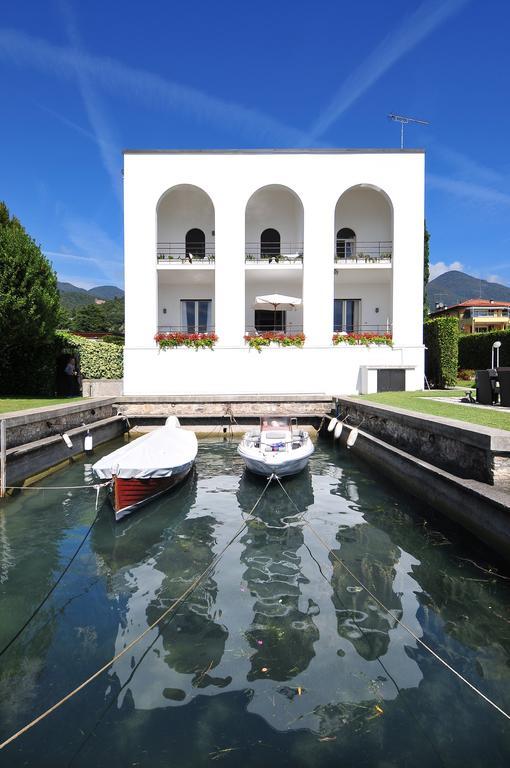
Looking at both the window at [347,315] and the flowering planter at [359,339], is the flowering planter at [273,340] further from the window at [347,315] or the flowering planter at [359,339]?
the window at [347,315]

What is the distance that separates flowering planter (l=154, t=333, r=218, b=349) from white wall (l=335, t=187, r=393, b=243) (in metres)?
9.76

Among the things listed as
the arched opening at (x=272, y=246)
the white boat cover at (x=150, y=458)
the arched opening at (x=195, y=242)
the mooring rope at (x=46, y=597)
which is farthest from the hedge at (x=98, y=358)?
the mooring rope at (x=46, y=597)

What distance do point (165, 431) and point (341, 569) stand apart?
7.23m

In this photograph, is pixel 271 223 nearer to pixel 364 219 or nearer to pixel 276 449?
pixel 364 219

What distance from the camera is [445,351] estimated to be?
22484 millimetres

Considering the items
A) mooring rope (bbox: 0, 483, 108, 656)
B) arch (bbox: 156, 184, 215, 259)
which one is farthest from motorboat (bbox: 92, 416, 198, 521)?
arch (bbox: 156, 184, 215, 259)

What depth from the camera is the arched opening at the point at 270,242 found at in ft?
78.8

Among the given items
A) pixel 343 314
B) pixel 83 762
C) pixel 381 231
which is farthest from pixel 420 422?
pixel 381 231

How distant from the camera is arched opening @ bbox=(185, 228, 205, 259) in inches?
940

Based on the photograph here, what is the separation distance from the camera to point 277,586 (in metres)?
5.82

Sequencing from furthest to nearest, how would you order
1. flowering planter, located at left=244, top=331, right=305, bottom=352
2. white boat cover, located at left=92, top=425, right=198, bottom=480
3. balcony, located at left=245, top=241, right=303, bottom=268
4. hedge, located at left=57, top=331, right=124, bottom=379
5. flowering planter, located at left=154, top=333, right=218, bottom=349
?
1. hedge, located at left=57, top=331, right=124, bottom=379
2. balcony, located at left=245, top=241, right=303, bottom=268
3. flowering planter, located at left=244, top=331, right=305, bottom=352
4. flowering planter, located at left=154, top=333, right=218, bottom=349
5. white boat cover, located at left=92, top=425, right=198, bottom=480

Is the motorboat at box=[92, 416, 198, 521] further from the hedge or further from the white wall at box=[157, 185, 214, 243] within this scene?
the white wall at box=[157, 185, 214, 243]

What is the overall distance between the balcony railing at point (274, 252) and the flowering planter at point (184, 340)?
446 centimetres

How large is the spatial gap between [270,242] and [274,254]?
102 centimetres
